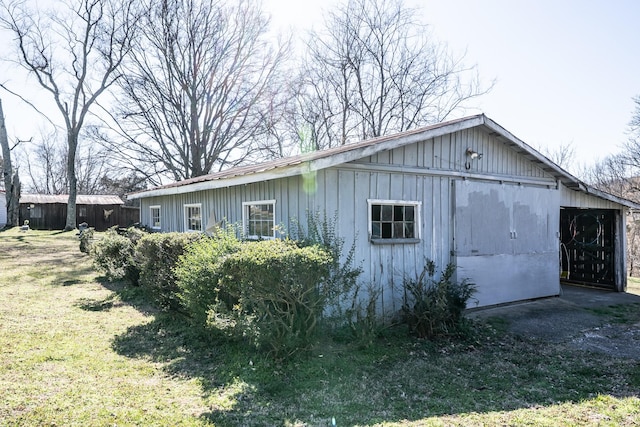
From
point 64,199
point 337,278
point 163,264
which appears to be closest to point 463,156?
point 337,278

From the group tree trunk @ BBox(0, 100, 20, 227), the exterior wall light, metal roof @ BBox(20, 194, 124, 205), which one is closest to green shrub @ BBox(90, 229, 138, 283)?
the exterior wall light

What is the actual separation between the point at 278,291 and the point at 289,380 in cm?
95

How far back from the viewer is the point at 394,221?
698 centimetres

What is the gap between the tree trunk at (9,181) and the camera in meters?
23.1

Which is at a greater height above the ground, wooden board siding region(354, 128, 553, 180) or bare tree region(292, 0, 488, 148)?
bare tree region(292, 0, 488, 148)

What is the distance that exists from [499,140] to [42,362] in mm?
8426

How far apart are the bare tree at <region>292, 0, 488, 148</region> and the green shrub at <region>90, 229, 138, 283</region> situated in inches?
643

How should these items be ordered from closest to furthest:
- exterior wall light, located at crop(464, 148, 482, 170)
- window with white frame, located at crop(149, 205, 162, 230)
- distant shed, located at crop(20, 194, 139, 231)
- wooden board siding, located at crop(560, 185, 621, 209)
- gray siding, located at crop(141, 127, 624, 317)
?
gray siding, located at crop(141, 127, 624, 317) → exterior wall light, located at crop(464, 148, 482, 170) → wooden board siding, located at crop(560, 185, 621, 209) → window with white frame, located at crop(149, 205, 162, 230) → distant shed, located at crop(20, 194, 139, 231)

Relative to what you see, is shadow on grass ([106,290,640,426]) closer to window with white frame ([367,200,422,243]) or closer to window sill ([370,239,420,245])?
window sill ([370,239,420,245])

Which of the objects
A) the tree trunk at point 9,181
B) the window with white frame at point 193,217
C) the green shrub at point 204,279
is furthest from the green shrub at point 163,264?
the tree trunk at point 9,181

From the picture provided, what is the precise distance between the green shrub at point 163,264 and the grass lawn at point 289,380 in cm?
51

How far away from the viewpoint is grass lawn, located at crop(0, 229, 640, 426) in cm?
362

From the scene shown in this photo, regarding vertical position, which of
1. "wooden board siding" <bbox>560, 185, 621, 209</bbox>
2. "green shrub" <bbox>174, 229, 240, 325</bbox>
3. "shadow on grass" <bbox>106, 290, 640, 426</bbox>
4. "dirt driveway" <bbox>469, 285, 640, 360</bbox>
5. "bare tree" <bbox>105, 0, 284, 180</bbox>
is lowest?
"dirt driveway" <bbox>469, 285, 640, 360</bbox>

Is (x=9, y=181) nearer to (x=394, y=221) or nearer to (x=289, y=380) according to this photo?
(x=394, y=221)
